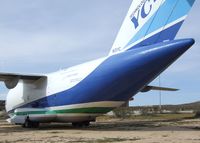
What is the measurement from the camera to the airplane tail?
22.7 m

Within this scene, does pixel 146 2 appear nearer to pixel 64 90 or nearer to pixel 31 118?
pixel 64 90

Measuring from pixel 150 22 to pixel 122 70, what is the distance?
10.4 feet

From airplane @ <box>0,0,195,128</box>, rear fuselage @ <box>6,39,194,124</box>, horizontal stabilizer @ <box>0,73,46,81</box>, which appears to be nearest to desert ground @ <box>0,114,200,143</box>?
rear fuselage @ <box>6,39,194,124</box>

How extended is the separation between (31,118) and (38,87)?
2383mm

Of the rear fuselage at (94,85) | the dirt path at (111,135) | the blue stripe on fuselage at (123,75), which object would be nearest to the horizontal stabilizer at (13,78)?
the rear fuselage at (94,85)

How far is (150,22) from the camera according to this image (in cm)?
2380

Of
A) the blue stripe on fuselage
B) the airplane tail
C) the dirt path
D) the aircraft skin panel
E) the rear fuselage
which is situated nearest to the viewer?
the dirt path

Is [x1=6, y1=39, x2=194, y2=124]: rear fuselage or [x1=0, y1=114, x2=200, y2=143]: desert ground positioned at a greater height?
[x1=6, y1=39, x2=194, y2=124]: rear fuselage

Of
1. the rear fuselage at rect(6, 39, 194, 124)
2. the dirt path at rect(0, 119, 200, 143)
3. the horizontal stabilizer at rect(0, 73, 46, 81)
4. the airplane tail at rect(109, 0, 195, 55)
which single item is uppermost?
the airplane tail at rect(109, 0, 195, 55)

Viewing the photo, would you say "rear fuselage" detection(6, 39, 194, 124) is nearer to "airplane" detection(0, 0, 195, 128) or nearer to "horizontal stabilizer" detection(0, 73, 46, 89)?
"airplane" detection(0, 0, 195, 128)

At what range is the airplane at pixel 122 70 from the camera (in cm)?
2256

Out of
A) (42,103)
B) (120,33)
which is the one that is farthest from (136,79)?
(42,103)

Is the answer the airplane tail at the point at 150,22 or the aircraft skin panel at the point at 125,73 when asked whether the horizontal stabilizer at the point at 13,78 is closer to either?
the aircraft skin panel at the point at 125,73

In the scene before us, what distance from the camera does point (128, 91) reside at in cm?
2527
